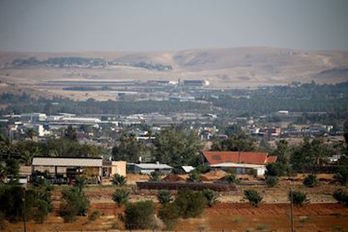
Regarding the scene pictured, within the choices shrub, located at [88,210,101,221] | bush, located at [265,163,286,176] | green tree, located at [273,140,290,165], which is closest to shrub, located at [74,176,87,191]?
shrub, located at [88,210,101,221]

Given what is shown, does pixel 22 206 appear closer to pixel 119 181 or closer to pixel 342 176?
pixel 119 181

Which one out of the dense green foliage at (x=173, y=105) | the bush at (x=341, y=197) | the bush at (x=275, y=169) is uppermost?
the bush at (x=341, y=197)

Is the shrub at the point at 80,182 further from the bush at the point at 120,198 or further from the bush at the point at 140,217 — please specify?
the bush at the point at 140,217

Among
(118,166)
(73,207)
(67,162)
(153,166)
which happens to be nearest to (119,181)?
(67,162)

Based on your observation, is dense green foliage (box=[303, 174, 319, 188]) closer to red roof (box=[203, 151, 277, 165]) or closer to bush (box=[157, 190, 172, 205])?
bush (box=[157, 190, 172, 205])

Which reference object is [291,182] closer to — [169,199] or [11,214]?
[169,199]

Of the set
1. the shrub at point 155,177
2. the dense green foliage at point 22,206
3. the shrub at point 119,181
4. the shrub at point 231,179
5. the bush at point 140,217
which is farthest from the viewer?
the shrub at point 155,177

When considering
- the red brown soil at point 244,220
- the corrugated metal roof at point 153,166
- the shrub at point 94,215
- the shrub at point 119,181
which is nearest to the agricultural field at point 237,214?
the red brown soil at point 244,220
